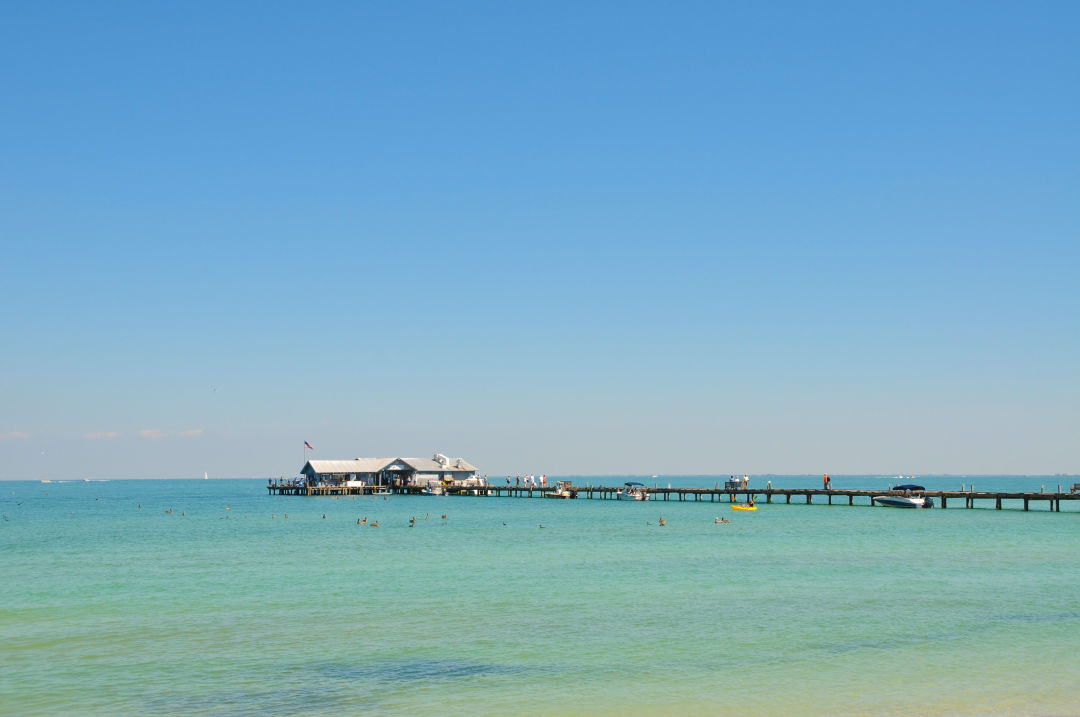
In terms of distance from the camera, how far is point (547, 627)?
93.0ft

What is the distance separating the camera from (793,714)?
1962cm

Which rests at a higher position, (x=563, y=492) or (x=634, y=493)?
(x=634, y=493)

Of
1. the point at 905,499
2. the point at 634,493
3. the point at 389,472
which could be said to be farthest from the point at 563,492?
the point at 905,499

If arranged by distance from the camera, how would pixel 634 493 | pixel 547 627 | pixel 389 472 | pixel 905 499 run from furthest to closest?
pixel 389 472, pixel 634 493, pixel 905 499, pixel 547 627

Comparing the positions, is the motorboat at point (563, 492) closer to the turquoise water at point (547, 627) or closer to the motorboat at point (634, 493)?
the motorboat at point (634, 493)

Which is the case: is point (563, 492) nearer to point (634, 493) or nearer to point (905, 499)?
point (634, 493)

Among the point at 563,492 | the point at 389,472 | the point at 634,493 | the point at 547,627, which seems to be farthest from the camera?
the point at 389,472

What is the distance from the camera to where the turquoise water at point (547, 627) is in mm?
20875

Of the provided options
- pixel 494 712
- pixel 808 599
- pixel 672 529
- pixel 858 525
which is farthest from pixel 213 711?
pixel 858 525

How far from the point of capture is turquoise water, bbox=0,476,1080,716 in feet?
68.5

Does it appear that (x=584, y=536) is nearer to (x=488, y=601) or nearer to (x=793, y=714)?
(x=488, y=601)

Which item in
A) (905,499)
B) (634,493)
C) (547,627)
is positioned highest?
(905,499)

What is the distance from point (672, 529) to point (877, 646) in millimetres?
42816

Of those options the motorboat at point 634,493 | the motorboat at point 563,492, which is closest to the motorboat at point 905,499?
the motorboat at point 634,493
